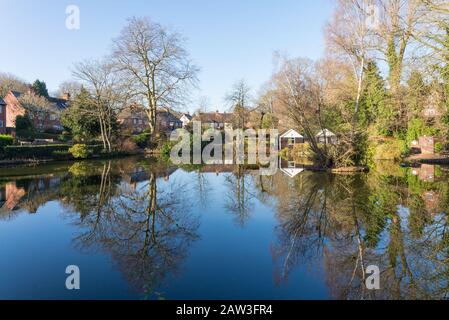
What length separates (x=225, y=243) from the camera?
6.05 metres

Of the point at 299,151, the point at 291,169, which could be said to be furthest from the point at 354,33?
the point at 299,151

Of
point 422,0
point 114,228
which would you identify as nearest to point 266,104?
point 422,0

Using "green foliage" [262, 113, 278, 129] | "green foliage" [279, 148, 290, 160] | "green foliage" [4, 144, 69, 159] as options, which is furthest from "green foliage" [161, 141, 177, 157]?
"green foliage" [262, 113, 278, 129]

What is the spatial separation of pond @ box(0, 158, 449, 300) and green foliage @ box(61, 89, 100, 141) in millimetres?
20979

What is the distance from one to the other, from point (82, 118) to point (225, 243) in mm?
29917

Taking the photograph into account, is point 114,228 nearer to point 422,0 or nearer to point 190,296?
point 190,296

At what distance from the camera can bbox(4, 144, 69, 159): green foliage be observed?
20716 mm

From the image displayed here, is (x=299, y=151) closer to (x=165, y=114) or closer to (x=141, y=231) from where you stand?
(x=141, y=231)

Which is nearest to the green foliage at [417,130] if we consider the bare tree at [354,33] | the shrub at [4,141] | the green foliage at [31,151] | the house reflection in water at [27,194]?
the bare tree at [354,33]

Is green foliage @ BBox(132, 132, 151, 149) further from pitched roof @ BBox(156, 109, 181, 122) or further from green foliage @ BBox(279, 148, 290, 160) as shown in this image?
green foliage @ BBox(279, 148, 290, 160)

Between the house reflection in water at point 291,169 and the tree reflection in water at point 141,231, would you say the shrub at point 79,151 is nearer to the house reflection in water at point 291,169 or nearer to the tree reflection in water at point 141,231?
the tree reflection in water at point 141,231

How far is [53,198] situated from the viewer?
10141mm
